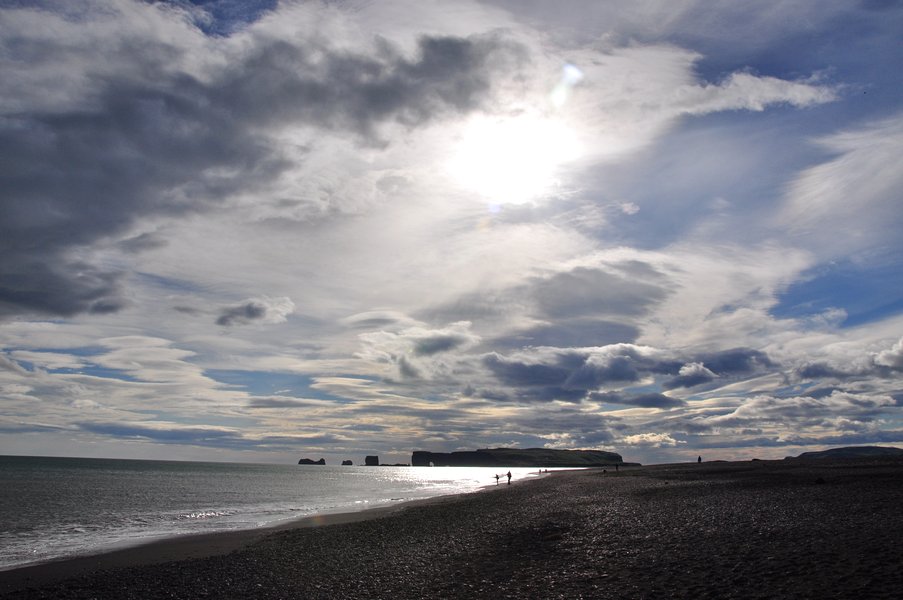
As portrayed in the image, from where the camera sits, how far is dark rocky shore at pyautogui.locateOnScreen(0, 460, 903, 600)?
18641 millimetres

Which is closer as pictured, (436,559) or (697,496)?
(436,559)

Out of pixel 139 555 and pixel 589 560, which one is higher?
pixel 589 560

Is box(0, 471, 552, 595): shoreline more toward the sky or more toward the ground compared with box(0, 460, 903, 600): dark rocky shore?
more toward the ground

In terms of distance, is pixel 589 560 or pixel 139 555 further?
pixel 139 555

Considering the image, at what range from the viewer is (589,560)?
2377 centimetres

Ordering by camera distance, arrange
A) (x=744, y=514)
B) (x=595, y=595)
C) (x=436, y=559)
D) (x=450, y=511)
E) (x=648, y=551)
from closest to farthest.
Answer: (x=595, y=595)
(x=648, y=551)
(x=436, y=559)
(x=744, y=514)
(x=450, y=511)

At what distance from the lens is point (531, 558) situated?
2584cm

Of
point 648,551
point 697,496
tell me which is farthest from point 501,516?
point 648,551

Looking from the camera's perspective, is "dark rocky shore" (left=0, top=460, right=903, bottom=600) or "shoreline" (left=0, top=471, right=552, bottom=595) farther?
"shoreline" (left=0, top=471, right=552, bottom=595)

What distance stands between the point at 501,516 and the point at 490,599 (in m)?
26.3

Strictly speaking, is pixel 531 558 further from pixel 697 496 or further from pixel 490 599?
pixel 697 496

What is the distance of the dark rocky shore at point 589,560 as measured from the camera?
18.6 metres

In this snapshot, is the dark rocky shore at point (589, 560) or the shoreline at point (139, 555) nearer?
the dark rocky shore at point (589, 560)

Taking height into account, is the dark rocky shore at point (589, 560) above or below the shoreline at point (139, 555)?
above
